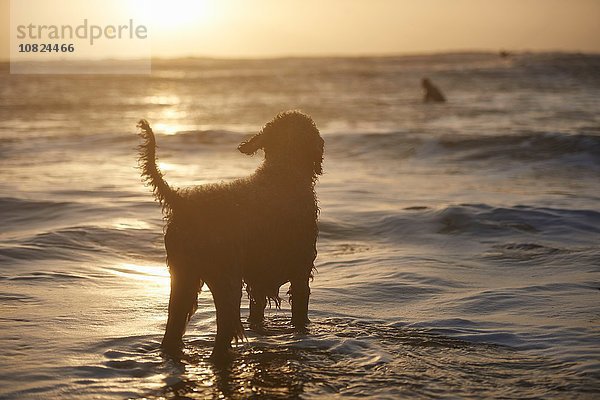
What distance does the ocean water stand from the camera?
6258 mm

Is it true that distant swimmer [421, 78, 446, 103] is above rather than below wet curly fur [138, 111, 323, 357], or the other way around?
above

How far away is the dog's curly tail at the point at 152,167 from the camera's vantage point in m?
6.18

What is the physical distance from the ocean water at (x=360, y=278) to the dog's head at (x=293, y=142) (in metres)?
1.46

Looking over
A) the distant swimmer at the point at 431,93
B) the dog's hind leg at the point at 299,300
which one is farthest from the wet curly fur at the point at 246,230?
the distant swimmer at the point at 431,93

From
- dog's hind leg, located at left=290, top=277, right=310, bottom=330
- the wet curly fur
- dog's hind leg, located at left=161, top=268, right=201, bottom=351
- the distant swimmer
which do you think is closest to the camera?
the wet curly fur

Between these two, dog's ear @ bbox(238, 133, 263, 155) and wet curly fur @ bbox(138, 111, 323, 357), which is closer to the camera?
wet curly fur @ bbox(138, 111, 323, 357)

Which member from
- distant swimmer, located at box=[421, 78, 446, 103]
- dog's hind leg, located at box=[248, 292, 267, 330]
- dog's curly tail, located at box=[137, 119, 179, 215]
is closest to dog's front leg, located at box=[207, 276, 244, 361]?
dog's curly tail, located at box=[137, 119, 179, 215]

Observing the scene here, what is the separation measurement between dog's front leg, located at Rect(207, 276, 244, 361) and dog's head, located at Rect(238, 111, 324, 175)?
1497 millimetres

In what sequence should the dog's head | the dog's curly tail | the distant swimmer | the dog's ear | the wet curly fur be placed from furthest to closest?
the distant swimmer < the dog's ear < the dog's head < the wet curly fur < the dog's curly tail

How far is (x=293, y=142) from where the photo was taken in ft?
24.9

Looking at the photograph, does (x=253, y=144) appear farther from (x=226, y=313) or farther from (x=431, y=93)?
(x=431, y=93)

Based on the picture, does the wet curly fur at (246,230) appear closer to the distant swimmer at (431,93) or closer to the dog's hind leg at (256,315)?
the dog's hind leg at (256,315)

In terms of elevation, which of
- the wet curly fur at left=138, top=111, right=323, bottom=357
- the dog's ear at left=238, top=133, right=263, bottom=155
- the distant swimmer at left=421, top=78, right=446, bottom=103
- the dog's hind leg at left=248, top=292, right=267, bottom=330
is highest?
the distant swimmer at left=421, top=78, right=446, bottom=103

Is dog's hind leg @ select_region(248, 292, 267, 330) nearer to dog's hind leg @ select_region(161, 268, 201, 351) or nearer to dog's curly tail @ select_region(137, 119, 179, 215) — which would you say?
dog's hind leg @ select_region(161, 268, 201, 351)
